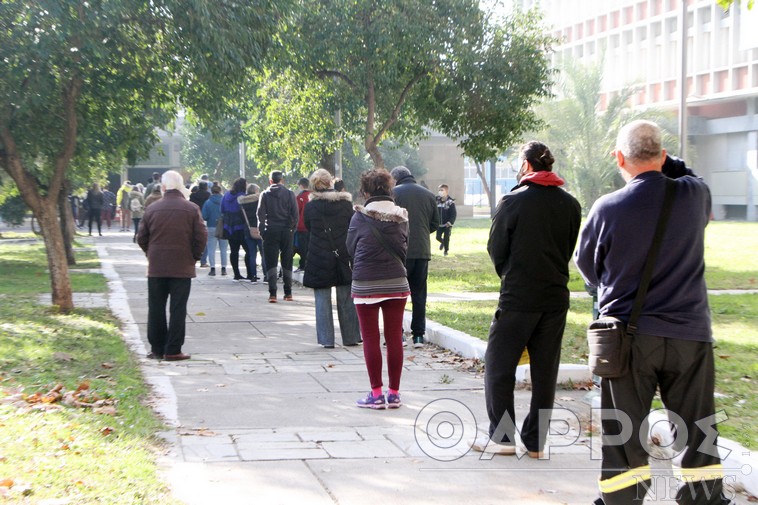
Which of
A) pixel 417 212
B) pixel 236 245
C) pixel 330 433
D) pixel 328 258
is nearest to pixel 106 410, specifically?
pixel 330 433

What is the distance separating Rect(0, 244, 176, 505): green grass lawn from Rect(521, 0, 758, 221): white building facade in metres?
39.0

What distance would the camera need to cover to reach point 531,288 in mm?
6051

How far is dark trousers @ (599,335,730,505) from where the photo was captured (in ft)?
14.5

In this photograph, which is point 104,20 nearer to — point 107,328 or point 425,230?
point 107,328

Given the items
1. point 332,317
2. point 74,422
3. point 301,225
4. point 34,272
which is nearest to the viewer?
point 74,422

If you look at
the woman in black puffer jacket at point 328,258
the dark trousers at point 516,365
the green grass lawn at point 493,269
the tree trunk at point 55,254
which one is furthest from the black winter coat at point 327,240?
the dark trousers at point 516,365

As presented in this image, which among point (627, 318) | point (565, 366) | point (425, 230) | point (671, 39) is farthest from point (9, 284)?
point (671, 39)

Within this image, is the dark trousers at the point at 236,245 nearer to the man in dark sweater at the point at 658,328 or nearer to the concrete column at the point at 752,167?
the man in dark sweater at the point at 658,328

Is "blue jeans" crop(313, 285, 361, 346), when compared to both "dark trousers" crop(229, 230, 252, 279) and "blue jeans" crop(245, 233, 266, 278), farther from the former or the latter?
"dark trousers" crop(229, 230, 252, 279)

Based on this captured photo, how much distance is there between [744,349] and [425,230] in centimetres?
351

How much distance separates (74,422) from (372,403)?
89.3 inches

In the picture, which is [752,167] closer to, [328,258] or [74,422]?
[328,258]

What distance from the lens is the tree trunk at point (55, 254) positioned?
1295 centimetres

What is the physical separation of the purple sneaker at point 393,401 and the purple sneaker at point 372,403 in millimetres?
45
